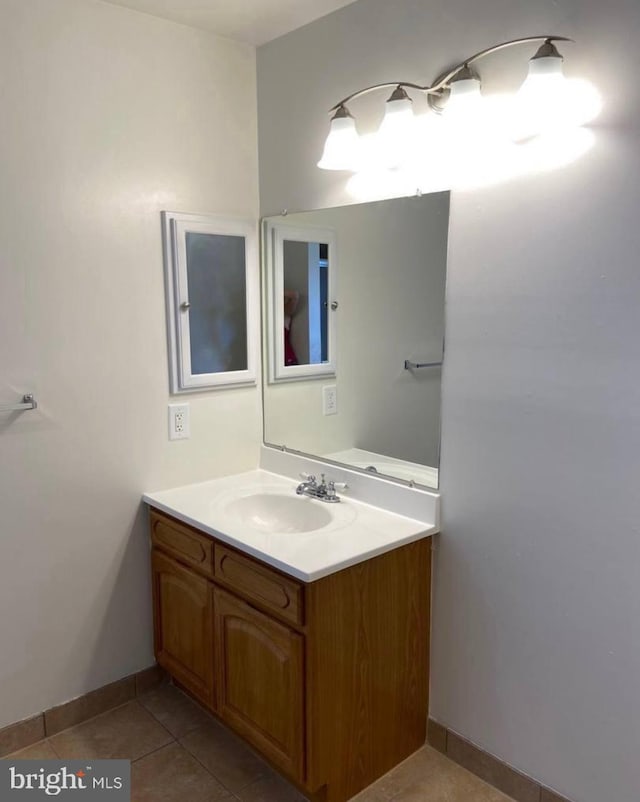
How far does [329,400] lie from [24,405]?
99cm

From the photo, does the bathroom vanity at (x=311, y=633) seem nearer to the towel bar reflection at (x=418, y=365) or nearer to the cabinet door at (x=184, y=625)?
the cabinet door at (x=184, y=625)

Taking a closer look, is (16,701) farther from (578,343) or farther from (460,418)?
(578,343)

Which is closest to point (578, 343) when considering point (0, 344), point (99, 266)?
point (99, 266)

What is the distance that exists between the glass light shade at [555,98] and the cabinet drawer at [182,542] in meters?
1.47

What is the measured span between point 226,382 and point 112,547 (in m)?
0.70

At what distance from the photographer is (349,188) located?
81.5 inches

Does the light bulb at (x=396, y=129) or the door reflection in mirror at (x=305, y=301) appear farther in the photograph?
the door reflection in mirror at (x=305, y=301)

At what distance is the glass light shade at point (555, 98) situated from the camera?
1.45 metres

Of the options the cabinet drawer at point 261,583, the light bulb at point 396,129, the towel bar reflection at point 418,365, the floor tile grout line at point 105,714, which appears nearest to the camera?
the cabinet drawer at point 261,583

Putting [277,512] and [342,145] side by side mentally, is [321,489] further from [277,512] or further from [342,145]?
[342,145]

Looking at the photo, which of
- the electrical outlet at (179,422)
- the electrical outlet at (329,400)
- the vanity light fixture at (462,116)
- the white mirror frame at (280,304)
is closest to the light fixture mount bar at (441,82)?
the vanity light fixture at (462,116)

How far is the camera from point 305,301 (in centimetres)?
230

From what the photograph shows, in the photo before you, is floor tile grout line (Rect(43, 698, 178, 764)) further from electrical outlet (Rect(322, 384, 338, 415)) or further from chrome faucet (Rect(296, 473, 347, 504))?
electrical outlet (Rect(322, 384, 338, 415))

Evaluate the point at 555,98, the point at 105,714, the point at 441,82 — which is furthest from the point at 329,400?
the point at 105,714
